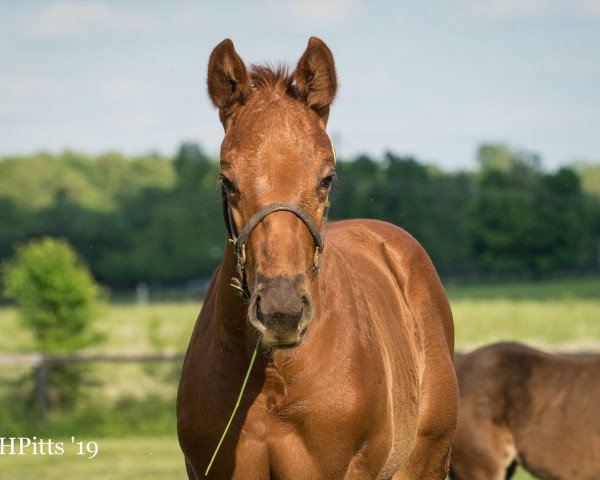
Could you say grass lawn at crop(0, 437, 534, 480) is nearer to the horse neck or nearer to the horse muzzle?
the horse neck

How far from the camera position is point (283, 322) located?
2.96 metres

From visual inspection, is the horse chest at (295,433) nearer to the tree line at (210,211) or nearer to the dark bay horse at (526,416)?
the dark bay horse at (526,416)

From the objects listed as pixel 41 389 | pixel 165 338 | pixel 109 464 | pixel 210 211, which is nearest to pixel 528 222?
pixel 210 211

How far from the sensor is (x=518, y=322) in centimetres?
3534

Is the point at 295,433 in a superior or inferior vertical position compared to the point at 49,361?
superior

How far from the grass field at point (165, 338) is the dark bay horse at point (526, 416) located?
3.75 metres

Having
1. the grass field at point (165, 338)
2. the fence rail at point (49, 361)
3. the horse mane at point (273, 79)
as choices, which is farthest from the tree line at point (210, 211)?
the horse mane at point (273, 79)

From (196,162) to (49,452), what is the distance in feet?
172

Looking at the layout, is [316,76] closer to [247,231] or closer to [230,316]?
[247,231]

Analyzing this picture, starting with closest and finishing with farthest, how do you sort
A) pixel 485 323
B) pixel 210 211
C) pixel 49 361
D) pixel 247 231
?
pixel 247 231
pixel 49 361
pixel 485 323
pixel 210 211

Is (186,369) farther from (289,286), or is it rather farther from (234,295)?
(289,286)

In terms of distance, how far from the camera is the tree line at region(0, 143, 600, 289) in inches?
2233

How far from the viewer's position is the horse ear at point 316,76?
11.8ft

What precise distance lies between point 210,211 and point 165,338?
3995cm
